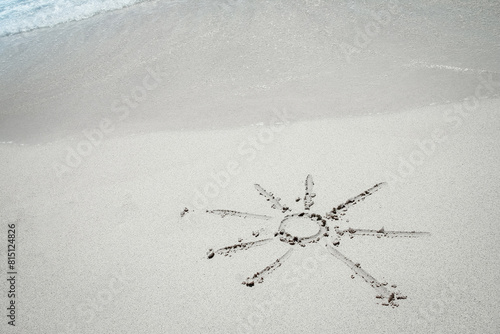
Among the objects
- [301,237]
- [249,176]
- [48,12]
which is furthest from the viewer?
[48,12]

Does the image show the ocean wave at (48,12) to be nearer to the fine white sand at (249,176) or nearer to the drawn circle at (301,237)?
the fine white sand at (249,176)

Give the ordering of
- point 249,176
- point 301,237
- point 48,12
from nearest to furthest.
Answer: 1. point 301,237
2. point 249,176
3. point 48,12

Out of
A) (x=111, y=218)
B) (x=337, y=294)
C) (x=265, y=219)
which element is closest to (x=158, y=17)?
(x=111, y=218)

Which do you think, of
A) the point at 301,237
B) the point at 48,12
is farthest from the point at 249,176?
the point at 48,12

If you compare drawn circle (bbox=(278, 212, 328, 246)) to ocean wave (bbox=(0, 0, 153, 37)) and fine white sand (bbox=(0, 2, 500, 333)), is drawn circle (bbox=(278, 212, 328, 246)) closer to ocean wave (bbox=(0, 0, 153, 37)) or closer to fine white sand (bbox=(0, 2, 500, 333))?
fine white sand (bbox=(0, 2, 500, 333))

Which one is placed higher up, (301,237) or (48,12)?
(48,12)

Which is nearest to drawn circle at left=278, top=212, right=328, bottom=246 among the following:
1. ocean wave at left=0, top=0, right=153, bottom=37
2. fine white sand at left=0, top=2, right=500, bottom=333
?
fine white sand at left=0, top=2, right=500, bottom=333

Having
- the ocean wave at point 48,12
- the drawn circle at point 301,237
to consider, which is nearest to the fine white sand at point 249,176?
the drawn circle at point 301,237

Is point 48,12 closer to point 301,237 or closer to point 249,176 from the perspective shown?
point 249,176
